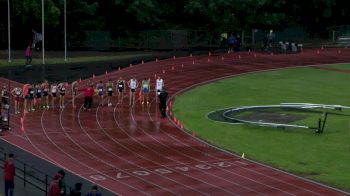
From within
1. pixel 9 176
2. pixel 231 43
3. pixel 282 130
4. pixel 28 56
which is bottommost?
pixel 282 130

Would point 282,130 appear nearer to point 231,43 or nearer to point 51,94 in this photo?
point 51,94

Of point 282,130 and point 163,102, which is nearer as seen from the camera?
point 282,130

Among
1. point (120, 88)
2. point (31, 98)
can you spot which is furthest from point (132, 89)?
point (31, 98)

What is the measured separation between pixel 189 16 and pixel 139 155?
140ft

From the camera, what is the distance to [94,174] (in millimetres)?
26484

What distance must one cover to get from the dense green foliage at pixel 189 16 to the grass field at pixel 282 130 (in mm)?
15730

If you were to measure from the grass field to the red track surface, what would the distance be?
108cm

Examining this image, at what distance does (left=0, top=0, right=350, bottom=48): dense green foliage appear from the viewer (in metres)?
66.3

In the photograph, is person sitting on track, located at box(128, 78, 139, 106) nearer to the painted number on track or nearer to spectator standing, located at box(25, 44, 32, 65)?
spectator standing, located at box(25, 44, 32, 65)

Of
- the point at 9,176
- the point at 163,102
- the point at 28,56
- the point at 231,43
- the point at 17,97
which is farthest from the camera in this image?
the point at 231,43

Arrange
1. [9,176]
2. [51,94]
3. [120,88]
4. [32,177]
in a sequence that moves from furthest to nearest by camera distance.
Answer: [120,88] < [51,94] < [32,177] < [9,176]

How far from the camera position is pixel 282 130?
3459 cm

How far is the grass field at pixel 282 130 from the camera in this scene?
94.0 feet

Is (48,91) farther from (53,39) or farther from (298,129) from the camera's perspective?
(53,39)
